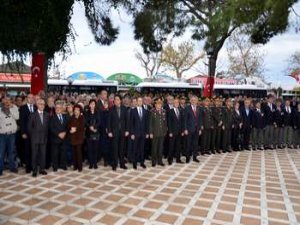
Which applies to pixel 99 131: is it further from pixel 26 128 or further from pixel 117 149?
pixel 26 128

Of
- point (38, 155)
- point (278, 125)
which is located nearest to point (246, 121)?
point (278, 125)

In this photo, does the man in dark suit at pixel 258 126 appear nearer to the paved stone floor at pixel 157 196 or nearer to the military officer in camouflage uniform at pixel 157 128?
the paved stone floor at pixel 157 196

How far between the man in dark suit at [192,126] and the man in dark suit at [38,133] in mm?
3516

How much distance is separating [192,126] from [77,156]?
3.03 meters

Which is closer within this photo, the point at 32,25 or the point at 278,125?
the point at 32,25

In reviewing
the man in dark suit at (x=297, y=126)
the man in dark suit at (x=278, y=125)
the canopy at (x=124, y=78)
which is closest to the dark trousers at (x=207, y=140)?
the man in dark suit at (x=278, y=125)

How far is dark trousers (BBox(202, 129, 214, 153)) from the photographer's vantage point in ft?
35.4

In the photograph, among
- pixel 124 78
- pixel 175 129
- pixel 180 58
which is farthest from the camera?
pixel 180 58

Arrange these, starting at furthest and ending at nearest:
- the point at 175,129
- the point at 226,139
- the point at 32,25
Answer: the point at 226,139, the point at 175,129, the point at 32,25

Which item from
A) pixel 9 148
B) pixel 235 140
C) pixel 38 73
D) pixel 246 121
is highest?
pixel 38 73

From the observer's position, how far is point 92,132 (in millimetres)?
8547

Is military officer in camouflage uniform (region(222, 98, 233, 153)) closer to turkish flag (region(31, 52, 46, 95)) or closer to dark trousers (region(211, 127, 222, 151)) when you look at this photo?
dark trousers (region(211, 127, 222, 151))

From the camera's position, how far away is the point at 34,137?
777 cm

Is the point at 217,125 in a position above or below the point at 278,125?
above
